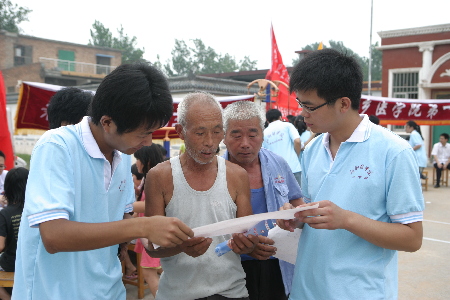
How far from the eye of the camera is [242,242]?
2008 mm

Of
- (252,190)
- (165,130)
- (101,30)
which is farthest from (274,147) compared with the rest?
(101,30)

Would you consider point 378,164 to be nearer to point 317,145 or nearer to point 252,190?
point 317,145

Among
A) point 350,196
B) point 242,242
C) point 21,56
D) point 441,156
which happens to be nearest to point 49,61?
point 21,56

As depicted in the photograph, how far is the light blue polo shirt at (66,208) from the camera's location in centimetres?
149

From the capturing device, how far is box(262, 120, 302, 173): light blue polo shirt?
6.39 metres

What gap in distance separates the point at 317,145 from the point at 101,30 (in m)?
58.3

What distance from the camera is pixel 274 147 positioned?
6.49 metres

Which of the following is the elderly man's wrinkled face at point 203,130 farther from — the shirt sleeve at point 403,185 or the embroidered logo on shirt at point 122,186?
the shirt sleeve at point 403,185

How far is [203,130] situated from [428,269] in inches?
168

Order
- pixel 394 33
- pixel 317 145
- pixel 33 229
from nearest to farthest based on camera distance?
pixel 33 229
pixel 317 145
pixel 394 33

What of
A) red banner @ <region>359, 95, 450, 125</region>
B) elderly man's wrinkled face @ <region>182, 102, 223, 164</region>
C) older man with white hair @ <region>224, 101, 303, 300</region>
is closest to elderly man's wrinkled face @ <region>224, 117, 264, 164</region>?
older man with white hair @ <region>224, 101, 303, 300</region>

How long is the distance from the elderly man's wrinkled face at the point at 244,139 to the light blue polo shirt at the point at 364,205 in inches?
30.7

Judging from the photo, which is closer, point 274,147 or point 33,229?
point 33,229

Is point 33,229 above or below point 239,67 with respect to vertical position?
below
